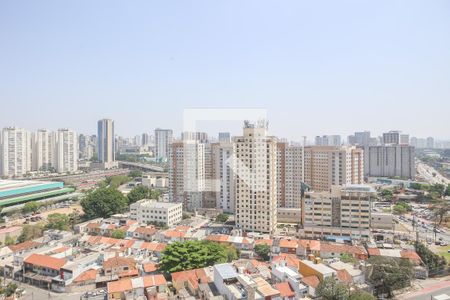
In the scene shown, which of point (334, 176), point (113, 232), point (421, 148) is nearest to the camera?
point (113, 232)

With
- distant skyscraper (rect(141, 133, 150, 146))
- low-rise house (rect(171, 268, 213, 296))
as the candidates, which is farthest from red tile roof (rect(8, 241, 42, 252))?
distant skyscraper (rect(141, 133, 150, 146))

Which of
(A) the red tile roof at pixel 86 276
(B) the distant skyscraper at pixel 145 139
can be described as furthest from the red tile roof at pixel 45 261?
(B) the distant skyscraper at pixel 145 139

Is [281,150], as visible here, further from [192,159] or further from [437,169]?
[437,169]

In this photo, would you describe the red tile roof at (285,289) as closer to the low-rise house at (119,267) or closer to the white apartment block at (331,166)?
the low-rise house at (119,267)

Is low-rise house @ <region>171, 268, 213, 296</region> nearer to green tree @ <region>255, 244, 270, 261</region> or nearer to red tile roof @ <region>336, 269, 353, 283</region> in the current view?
green tree @ <region>255, 244, 270, 261</region>

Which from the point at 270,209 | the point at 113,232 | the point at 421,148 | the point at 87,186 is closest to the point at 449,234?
the point at 270,209

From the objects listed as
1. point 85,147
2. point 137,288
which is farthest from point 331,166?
point 85,147

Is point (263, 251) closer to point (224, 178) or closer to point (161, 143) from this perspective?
point (224, 178)
